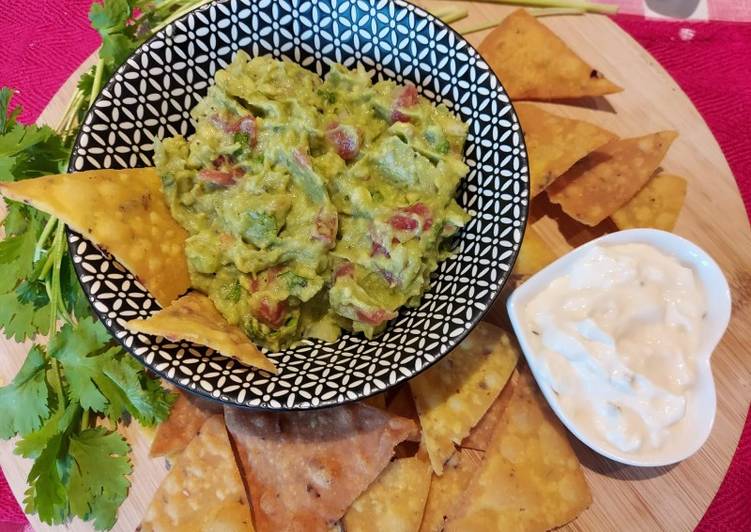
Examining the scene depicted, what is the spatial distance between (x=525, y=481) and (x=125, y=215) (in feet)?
4.62

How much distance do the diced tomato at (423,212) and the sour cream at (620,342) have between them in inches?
18.7

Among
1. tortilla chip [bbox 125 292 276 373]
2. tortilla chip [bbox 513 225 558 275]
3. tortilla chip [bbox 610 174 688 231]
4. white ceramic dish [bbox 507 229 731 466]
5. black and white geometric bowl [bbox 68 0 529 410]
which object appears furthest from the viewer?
tortilla chip [bbox 610 174 688 231]

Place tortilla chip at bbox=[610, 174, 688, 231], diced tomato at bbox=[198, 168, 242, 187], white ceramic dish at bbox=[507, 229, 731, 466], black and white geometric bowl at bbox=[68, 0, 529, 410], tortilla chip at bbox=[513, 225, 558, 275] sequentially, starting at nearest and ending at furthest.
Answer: black and white geometric bowl at bbox=[68, 0, 529, 410] < diced tomato at bbox=[198, 168, 242, 187] < white ceramic dish at bbox=[507, 229, 731, 466] < tortilla chip at bbox=[513, 225, 558, 275] < tortilla chip at bbox=[610, 174, 688, 231]

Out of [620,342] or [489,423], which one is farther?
[489,423]

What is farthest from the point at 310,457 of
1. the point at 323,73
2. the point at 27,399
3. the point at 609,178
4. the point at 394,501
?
the point at 609,178

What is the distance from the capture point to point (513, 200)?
1845mm

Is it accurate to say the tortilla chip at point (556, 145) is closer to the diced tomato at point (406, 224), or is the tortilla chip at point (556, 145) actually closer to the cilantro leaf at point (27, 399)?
the diced tomato at point (406, 224)

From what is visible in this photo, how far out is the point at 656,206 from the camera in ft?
7.45

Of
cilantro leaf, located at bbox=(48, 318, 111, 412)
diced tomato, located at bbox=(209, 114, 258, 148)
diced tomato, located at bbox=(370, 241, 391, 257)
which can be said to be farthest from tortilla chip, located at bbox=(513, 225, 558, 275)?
cilantro leaf, located at bbox=(48, 318, 111, 412)

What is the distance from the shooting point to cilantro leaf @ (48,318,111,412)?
6.31 feet

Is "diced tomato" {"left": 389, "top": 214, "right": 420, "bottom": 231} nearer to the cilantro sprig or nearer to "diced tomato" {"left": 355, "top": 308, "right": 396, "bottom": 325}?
"diced tomato" {"left": 355, "top": 308, "right": 396, "bottom": 325}

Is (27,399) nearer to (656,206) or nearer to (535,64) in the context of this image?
(535,64)

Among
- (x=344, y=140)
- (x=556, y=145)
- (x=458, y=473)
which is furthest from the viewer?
(x=556, y=145)

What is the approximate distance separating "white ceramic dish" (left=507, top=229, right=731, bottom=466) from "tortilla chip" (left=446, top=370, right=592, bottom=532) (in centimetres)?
14
